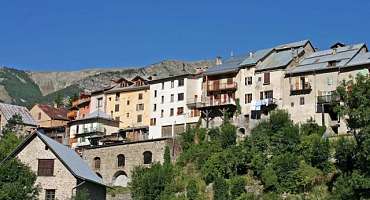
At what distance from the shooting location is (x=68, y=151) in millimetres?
67875

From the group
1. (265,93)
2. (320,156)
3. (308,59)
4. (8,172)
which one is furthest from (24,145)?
(308,59)

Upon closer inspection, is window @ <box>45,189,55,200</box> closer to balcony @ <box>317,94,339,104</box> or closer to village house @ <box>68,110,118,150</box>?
balcony @ <box>317,94,339,104</box>

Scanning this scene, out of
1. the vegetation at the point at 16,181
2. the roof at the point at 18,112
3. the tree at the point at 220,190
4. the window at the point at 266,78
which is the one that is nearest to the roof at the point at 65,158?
the vegetation at the point at 16,181

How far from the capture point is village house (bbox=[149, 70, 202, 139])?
93.4m

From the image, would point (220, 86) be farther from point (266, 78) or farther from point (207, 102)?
point (266, 78)

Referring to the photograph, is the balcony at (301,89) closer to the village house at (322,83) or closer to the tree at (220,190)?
the village house at (322,83)

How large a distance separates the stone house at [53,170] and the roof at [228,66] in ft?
111

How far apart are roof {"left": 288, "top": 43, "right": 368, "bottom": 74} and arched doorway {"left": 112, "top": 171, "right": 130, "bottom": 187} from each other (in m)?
25.0

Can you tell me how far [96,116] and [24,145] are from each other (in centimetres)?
3796

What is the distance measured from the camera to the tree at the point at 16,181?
186 ft

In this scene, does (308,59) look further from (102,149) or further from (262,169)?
(102,149)

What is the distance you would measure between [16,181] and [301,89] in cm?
3967

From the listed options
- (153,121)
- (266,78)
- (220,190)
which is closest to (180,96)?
(153,121)

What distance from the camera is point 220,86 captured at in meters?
92.9
